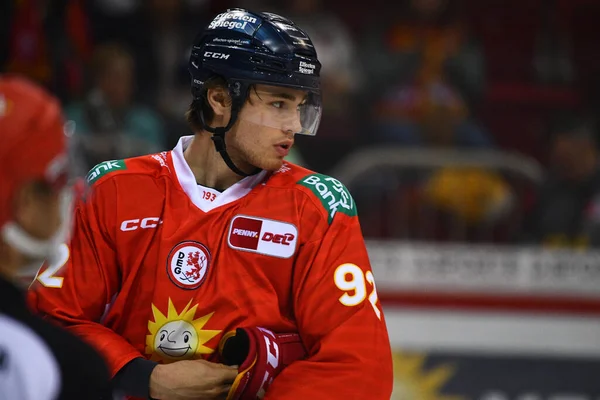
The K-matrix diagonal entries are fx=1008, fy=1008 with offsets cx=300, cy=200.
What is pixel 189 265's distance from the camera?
2295 millimetres

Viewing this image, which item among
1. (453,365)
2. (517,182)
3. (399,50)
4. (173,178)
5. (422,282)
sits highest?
(173,178)

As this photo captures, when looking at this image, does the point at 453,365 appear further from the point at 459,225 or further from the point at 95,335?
the point at 95,335

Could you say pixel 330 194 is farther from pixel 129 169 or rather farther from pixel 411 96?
pixel 411 96

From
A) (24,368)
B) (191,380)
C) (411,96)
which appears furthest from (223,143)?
(411,96)

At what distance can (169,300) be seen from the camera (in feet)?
7.53

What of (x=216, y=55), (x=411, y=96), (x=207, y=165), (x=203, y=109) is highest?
(x=216, y=55)

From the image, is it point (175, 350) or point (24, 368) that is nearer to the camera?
point (24, 368)

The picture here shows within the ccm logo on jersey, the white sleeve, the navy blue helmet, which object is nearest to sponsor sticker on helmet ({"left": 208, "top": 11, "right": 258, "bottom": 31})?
the navy blue helmet

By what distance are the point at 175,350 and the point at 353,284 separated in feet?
1.42

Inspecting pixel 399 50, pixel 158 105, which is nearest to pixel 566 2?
pixel 399 50

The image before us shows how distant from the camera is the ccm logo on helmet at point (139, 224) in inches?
91.7

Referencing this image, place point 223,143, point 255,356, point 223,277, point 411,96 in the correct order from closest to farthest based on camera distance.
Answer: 1. point 255,356
2. point 223,277
3. point 223,143
4. point 411,96

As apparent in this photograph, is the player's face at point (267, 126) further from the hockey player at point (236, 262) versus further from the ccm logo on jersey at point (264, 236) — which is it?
the ccm logo on jersey at point (264, 236)

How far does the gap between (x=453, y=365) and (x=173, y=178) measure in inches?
110
